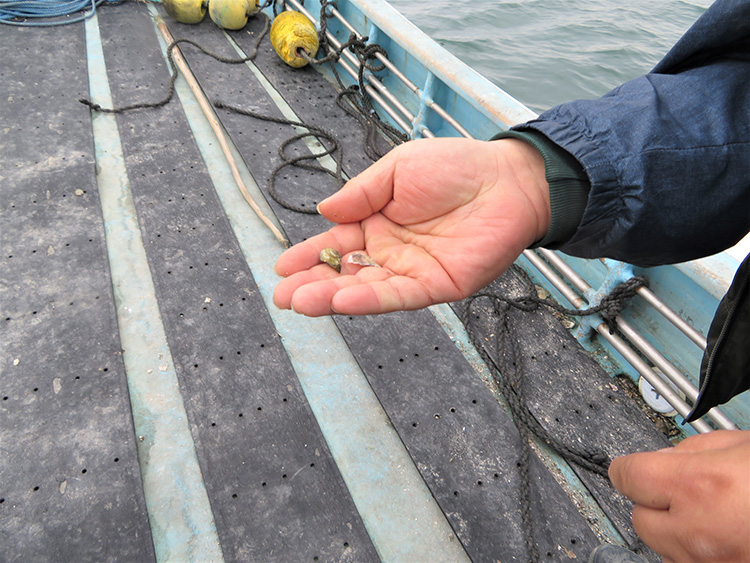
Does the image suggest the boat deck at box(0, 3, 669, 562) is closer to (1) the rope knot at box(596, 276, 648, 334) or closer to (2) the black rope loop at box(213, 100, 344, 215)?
(2) the black rope loop at box(213, 100, 344, 215)

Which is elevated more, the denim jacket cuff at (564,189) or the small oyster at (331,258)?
the denim jacket cuff at (564,189)

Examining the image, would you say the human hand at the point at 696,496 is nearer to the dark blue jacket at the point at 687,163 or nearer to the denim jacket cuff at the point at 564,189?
the dark blue jacket at the point at 687,163

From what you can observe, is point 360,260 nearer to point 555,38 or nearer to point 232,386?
point 232,386

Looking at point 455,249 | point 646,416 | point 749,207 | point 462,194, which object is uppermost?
point 749,207

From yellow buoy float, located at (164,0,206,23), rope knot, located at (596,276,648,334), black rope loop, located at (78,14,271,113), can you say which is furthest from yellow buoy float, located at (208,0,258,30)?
rope knot, located at (596,276,648,334)

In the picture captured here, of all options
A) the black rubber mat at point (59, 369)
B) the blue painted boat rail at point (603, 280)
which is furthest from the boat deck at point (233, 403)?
the blue painted boat rail at point (603, 280)

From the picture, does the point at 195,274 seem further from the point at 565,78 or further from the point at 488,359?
the point at 565,78

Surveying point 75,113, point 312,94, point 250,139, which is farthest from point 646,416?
point 75,113
